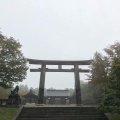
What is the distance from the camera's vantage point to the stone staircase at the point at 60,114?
14.0 metres

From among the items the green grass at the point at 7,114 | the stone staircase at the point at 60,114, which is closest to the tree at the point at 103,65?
the stone staircase at the point at 60,114

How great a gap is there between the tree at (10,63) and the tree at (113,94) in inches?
407

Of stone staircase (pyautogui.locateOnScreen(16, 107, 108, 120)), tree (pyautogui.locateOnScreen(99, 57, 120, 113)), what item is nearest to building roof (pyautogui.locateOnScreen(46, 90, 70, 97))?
stone staircase (pyautogui.locateOnScreen(16, 107, 108, 120))

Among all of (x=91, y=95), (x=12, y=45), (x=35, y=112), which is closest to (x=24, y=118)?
(x=35, y=112)

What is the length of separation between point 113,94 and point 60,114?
4.67 m

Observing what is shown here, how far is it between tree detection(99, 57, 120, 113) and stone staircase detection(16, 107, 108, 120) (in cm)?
173

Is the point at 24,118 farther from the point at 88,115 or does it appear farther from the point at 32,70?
the point at 32,70

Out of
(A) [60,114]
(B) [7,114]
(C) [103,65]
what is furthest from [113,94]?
(C) [103,65]

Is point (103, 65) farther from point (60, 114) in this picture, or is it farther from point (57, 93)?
point (57, 93)

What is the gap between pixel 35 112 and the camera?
15133 millimetres

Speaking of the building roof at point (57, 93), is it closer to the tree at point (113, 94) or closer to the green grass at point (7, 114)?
the green grass at point (7, 114)

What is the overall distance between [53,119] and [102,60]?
11.9 m

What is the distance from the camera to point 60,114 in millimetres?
14789

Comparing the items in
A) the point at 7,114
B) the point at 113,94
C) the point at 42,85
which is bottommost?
the point at 7,114
